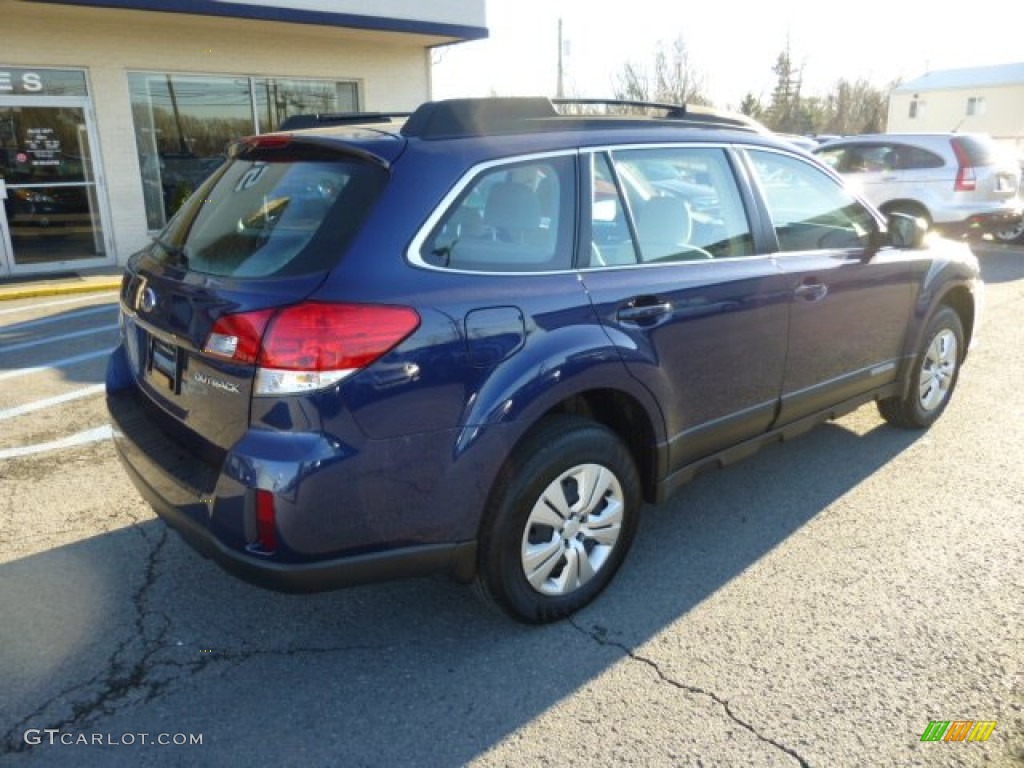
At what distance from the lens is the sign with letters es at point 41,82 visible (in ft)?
33.4

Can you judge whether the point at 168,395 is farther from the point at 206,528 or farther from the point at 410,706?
the point at 410,706

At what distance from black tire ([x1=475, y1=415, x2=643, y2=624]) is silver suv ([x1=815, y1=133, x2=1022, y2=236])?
973cm

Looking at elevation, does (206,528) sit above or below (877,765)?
above

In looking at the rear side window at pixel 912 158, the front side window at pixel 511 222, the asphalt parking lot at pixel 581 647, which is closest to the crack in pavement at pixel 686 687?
the asphalt parking lot at pixel 581 647

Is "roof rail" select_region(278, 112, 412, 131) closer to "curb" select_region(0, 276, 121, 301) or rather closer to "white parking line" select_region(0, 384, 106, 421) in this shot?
"white parking line" select_region(0, 384, 106, 421)

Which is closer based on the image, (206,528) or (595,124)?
(206,528)

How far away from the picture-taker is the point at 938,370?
4.98m

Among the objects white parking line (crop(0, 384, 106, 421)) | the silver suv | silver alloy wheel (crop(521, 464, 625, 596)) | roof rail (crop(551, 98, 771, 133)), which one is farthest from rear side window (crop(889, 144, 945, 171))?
white parking line (crop(0, 384, 106, 421))

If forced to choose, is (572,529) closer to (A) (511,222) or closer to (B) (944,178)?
(A) (511,222)

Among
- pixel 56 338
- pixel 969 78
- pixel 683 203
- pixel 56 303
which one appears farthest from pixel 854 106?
pixel 683 203

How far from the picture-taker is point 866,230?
4.30 metres

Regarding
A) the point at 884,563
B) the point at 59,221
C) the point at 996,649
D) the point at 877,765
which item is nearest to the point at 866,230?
the point at 884,563

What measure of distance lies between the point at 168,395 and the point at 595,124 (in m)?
1.90

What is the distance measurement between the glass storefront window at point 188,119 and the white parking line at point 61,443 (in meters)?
7.45
